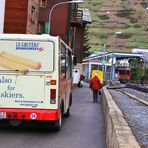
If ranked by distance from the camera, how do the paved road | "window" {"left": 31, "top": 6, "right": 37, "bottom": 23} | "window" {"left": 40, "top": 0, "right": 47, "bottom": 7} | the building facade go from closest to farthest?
1. the paved road
2. the building facade
3. "window" {"left": 31, "top": 6, "right": 37, "bottom": 23}
4. "window" {"left": 40, "top": 0, "right": 47, "bottom": 7}

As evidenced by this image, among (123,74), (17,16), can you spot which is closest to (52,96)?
(17,16)

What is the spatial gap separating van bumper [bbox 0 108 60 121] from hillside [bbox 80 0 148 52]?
149548 mm

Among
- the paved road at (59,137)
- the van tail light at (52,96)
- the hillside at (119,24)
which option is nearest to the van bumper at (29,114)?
the van tail light at (52,96)

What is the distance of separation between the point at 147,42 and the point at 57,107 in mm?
158957

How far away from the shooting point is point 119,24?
187875 millimetres

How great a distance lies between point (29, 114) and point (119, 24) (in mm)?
175033

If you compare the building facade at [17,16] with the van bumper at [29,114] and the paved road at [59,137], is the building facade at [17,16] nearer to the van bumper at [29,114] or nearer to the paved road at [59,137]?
the paved road at [59,137]

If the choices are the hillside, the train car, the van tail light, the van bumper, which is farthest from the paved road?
the hillside

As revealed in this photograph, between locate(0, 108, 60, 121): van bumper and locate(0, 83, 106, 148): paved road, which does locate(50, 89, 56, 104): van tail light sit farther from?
locate(0, 83, 106, 148): paved road

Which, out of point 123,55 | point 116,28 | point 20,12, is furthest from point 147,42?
point 20,12

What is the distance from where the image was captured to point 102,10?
196 metres

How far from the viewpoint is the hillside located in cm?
17112

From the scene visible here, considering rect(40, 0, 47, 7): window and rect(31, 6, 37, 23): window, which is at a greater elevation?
rect(40, 0, 47, 7): window

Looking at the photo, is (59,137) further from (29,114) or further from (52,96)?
(52,96)
